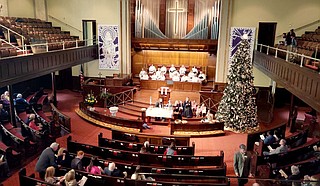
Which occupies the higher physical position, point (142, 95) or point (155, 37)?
point (155, 37)

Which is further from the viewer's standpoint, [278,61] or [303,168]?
[278,61]

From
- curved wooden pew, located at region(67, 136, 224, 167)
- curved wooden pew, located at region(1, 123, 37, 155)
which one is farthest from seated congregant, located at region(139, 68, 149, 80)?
curved wooden pew, located at region(67, 136, 224, 167)

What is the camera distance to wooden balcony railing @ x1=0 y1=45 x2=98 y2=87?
34.2ft

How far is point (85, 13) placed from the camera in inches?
803

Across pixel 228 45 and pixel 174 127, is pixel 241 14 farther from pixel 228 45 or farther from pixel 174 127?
pixel 174 127

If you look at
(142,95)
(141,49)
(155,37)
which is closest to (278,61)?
(142,95)

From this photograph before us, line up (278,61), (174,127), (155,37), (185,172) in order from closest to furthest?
(185,172), (278,61), (174,127), (155,37)

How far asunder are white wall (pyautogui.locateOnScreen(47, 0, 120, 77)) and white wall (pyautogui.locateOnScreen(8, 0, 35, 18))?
4.11 feet

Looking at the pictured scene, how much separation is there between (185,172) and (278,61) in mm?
7041

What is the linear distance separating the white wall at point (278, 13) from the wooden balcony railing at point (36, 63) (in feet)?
34.0

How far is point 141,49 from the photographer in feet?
71.4

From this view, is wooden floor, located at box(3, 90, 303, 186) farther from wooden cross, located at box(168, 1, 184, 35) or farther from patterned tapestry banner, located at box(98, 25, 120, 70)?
wooden cross, located at box(168, 1, 184, 35)

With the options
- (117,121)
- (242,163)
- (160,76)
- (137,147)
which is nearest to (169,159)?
(137,147)

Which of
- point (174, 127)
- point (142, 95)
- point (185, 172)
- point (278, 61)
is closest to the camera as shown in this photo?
point (185, 172)
